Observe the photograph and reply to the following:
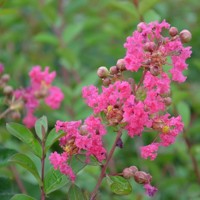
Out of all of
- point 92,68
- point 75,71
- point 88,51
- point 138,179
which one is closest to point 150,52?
point 138,179

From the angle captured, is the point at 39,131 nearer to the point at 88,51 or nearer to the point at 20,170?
the point at 20,170

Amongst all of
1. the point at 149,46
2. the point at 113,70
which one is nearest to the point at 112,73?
the point at 113,70

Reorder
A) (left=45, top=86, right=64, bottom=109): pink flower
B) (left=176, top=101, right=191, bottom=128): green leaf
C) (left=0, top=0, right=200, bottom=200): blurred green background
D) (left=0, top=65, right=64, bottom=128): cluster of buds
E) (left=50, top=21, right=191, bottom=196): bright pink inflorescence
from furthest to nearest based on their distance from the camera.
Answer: (left=176, top=101, right=191, bottom=128): green leaf, (left=0, top=0, right=200, bottom=200): blurred green background, (left=45, top=86, right=64, bottom=109): pink flower, (left=0, top=65, right=64, bottom=128): cluster of buds, (left=50, top=21, right=191, bottom=196): bright pink inflorescence

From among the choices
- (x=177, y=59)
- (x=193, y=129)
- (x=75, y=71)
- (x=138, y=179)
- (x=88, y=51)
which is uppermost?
(x=88, y=51)

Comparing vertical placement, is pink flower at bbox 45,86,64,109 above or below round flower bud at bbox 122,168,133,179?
above

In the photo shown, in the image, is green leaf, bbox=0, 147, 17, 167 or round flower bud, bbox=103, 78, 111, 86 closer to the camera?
round flower bud, bbox=103, 78, 111, 86

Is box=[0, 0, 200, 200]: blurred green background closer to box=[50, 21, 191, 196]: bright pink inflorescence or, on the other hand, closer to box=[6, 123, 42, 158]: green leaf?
box=[6, 123, 42, 158]: green leaf

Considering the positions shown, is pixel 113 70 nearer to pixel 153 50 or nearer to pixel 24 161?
pixel 153 50

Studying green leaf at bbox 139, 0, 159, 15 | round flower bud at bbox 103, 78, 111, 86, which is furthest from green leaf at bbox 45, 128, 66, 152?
green leaf at bbox 139, 0, 159, 15
